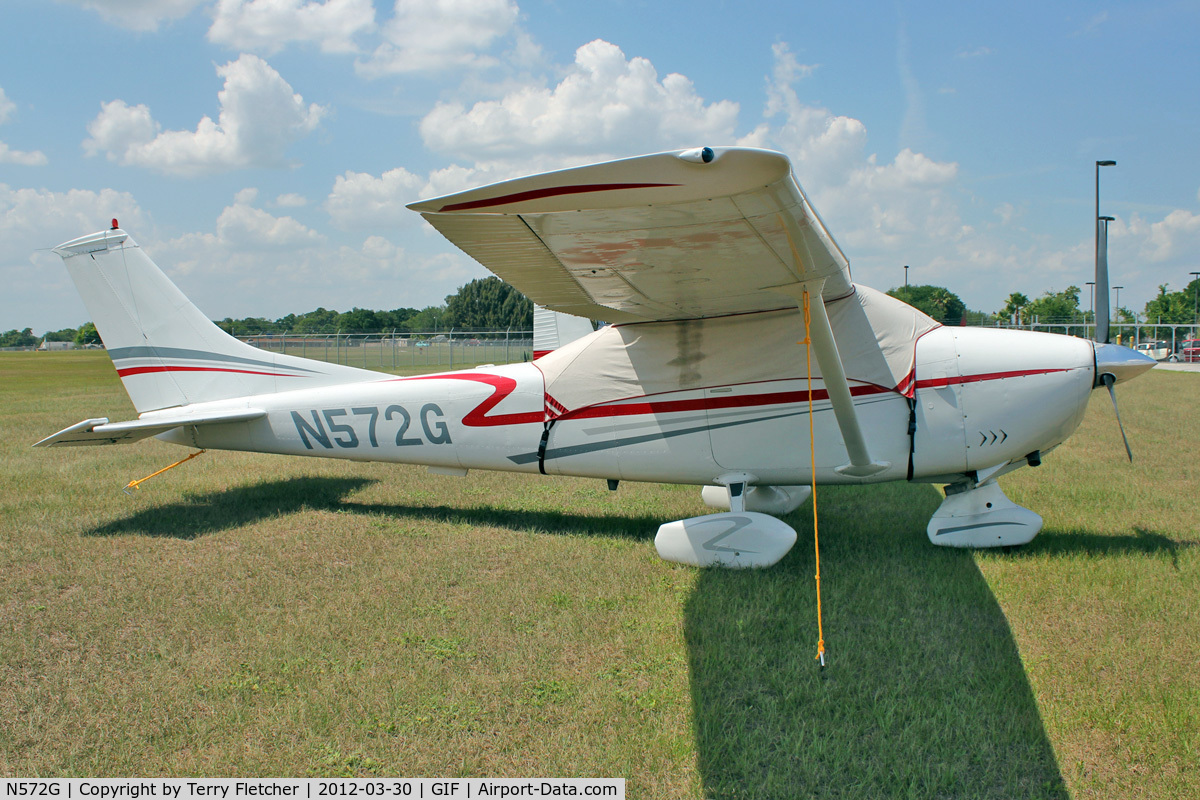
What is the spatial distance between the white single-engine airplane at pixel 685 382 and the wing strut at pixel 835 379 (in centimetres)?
2

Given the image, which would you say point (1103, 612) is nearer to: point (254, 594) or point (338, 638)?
point (338, 638)

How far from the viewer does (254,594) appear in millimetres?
4762

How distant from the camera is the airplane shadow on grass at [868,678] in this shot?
279 cm

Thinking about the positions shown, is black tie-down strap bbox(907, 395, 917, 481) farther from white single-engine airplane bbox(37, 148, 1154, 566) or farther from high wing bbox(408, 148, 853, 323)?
high wing bbox(408, 148, 853, 323)

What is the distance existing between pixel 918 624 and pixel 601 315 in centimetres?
315

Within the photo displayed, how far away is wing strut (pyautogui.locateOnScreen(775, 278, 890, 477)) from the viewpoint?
396 cm

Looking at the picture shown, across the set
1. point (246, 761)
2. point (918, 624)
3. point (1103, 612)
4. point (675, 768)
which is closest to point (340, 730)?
point (246, 761)

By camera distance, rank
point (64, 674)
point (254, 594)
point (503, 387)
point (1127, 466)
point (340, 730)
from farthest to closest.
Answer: point (1127, 466) < point (503, 387) < point (254, 594) < point (64, 674) < point (340, 730)

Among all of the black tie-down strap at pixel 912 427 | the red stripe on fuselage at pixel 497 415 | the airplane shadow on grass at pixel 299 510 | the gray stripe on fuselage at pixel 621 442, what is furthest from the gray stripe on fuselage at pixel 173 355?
the black tie-down strap at pixel 912 427

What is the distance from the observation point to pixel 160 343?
23.5 feet

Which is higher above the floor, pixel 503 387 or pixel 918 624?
pixel 503 387

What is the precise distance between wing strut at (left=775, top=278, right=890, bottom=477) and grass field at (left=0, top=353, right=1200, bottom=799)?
2.56ft

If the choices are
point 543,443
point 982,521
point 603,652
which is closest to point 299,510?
point 543,443

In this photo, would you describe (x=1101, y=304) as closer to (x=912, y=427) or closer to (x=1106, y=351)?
(x=1106, y=351)
